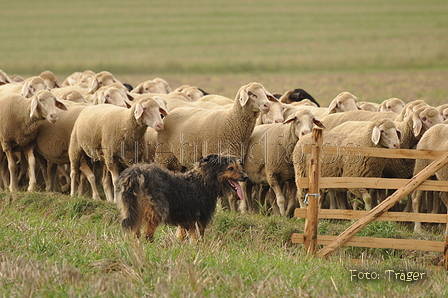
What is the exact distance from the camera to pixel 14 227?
714cm

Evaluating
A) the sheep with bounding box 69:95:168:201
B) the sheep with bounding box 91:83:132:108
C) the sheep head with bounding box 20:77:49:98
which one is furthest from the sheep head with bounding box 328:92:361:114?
the sheep head with bounding box 20:77:49:98

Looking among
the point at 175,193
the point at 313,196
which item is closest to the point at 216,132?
the point at 313,196

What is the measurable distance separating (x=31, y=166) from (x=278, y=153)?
4479 millimetres

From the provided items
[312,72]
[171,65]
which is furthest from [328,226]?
[171,65]

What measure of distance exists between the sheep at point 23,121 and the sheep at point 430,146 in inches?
241

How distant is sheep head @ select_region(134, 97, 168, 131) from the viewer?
1044 cm

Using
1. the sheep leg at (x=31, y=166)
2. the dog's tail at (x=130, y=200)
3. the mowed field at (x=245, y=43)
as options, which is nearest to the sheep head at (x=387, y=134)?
the dog's tail at (x=130, y=200)

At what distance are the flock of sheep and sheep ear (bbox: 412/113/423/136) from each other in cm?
2

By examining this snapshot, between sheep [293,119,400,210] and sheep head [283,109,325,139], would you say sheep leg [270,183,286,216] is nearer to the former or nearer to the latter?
sheep [293,119,400,210]

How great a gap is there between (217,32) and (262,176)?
197 ft

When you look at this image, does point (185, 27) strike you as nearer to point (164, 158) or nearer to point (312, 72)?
point (312, 72)

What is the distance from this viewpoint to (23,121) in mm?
11828

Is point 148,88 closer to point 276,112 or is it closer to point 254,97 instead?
point 276,112

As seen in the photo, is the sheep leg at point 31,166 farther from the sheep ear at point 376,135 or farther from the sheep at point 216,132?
the sheep ear at point 376,135
